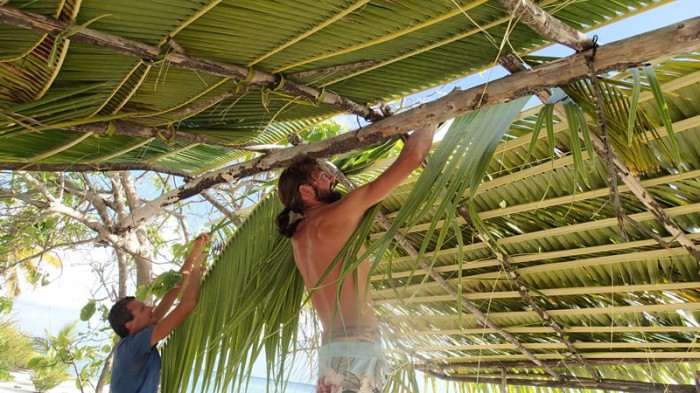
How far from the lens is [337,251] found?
6.31 feet

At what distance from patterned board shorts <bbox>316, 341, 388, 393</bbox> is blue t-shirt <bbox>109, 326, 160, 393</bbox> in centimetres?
114

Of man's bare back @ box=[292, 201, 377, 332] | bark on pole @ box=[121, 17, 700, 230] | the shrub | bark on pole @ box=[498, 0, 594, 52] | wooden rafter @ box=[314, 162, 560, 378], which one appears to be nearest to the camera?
bark on pole @ box=[121, 17, 700, 230]

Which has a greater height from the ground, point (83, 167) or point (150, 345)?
point (83, 167)

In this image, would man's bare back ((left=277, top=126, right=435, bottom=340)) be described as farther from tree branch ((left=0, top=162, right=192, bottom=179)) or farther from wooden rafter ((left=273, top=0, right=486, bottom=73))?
tree branch ((left=0, top=162, right=192, bottom=179))

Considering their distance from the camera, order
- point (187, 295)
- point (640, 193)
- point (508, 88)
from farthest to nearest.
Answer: point (187, 295)
point (640, 193)
point (508, 88)

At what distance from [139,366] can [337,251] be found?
1285 millimetres

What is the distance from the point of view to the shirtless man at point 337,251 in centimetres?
171

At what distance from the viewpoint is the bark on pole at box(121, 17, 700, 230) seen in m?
1.05

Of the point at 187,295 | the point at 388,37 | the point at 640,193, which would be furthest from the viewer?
the point at 187,295

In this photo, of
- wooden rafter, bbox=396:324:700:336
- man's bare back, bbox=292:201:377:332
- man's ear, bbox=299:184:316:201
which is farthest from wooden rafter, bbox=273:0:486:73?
wooden rafter, bbox=396:324:700:336

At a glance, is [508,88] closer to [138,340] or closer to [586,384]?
[138,340]

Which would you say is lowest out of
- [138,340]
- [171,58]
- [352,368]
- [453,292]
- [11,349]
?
[352,368]

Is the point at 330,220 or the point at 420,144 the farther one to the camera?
the point at 330,220

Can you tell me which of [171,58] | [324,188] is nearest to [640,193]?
[324,188]
